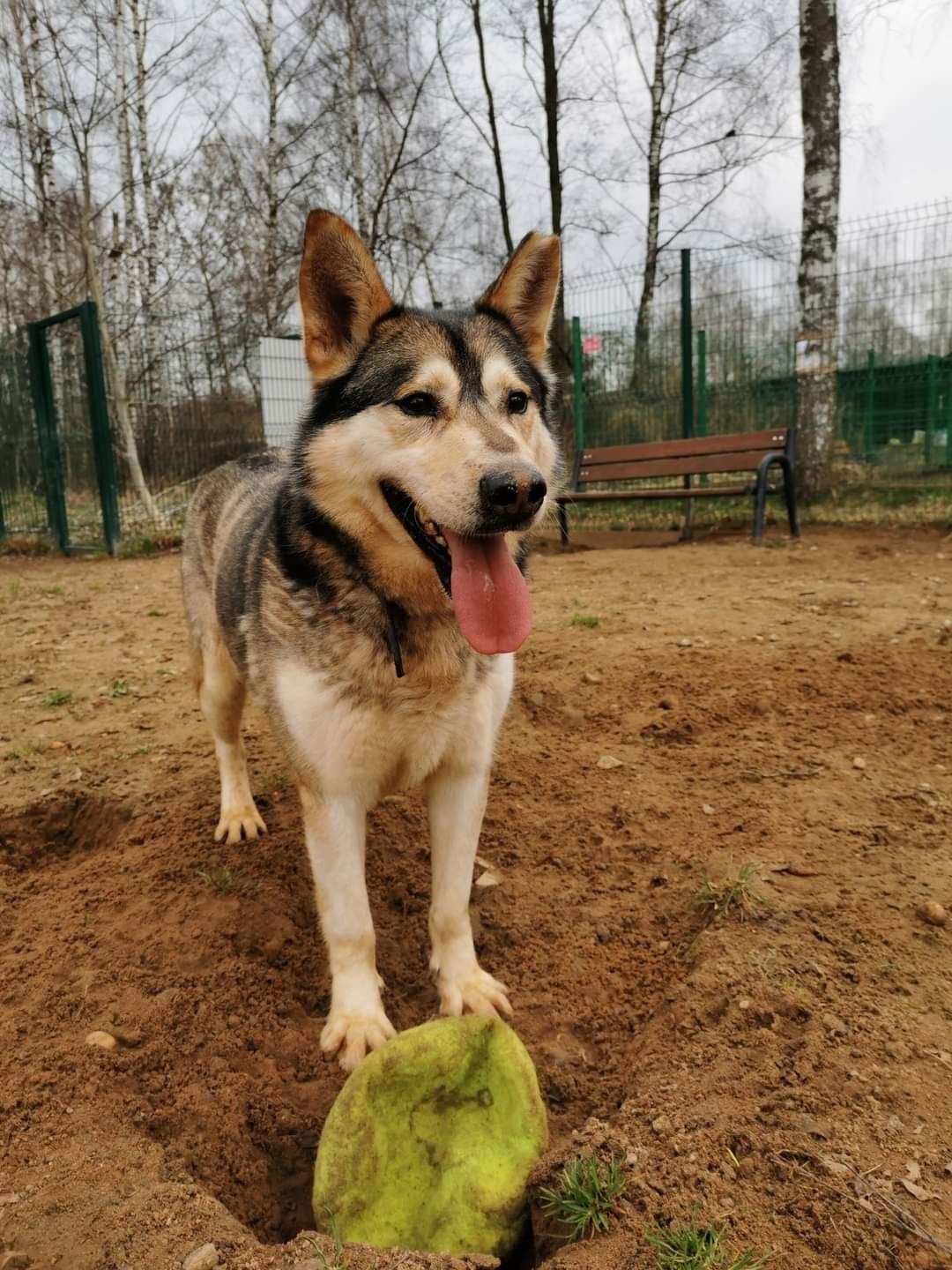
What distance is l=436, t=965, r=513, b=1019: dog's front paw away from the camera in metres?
2.35

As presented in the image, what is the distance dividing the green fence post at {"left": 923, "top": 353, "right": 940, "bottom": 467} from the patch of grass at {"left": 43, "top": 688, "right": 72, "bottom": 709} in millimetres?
8874

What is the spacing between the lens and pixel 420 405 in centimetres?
219

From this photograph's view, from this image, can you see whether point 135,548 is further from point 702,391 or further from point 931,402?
point 931,402

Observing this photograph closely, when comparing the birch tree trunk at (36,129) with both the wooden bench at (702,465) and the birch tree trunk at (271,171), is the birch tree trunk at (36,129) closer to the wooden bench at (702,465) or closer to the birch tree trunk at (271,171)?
the birch tree trunk at (271,171)

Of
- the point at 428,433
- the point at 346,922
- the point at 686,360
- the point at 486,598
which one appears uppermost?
the point at 686,360

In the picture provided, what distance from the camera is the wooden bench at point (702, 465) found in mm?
8664

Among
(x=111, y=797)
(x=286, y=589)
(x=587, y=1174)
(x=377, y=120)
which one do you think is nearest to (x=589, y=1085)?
(x=587, y=1174)

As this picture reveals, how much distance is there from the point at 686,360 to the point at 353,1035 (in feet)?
31.9

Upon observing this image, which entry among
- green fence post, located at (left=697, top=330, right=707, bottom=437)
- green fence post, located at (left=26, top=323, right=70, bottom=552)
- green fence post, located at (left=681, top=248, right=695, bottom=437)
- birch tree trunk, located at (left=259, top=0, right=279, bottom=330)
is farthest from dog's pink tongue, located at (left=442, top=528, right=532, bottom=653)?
birch tree trunk, located at (left=259, top=0, right=279, bottom=330)

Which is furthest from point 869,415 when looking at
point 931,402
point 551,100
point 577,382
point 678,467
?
point 551,100

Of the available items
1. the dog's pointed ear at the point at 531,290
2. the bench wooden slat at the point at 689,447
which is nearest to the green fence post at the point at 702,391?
the bench wooden slat at the point at 689,447

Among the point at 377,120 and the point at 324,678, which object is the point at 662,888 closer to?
the point at 324,678

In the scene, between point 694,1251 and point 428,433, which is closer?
point 694,1251

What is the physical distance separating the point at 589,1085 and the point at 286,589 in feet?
4.86
